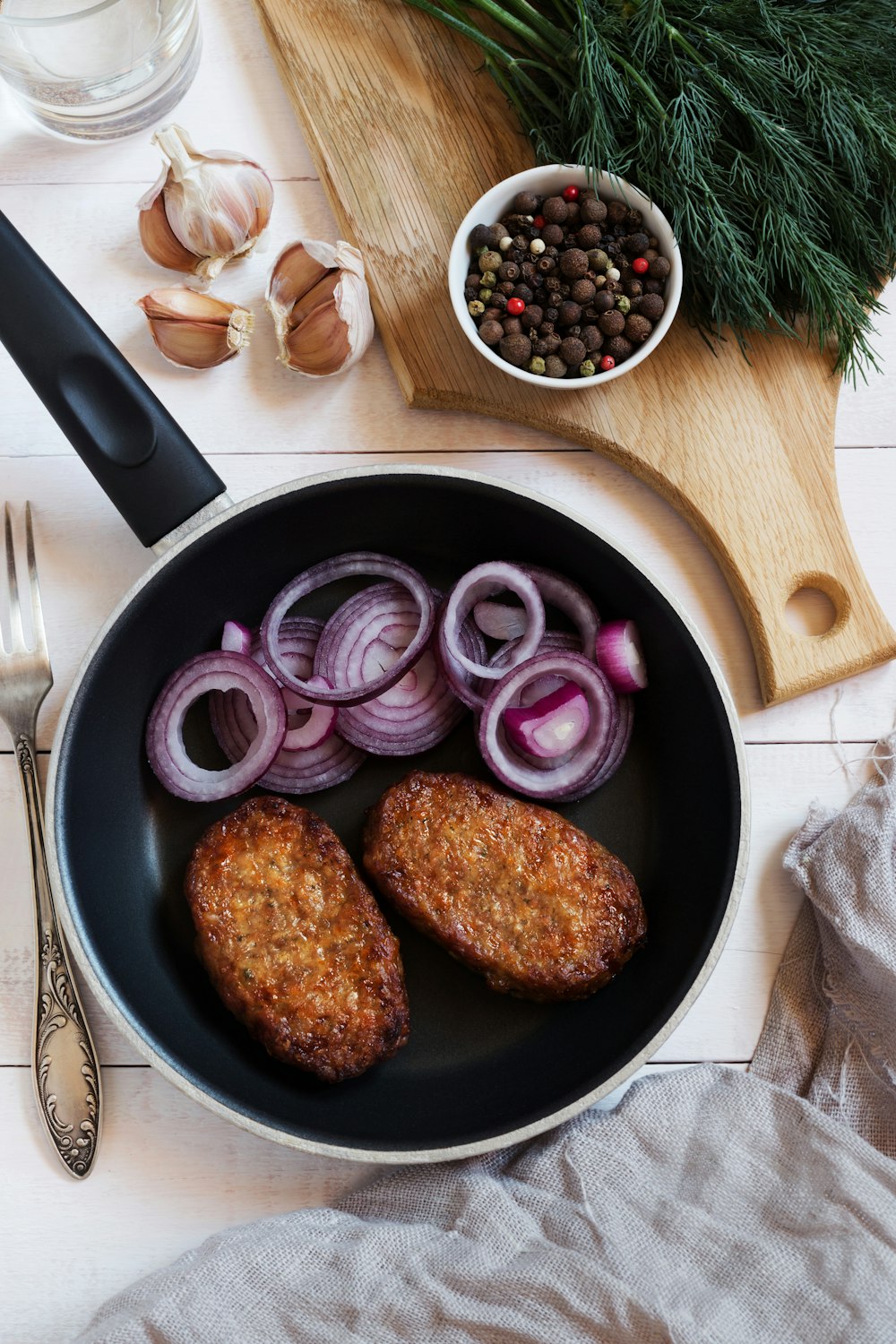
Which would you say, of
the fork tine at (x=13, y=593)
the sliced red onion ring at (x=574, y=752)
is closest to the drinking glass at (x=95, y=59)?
the fork tine at (x=13, y=593)

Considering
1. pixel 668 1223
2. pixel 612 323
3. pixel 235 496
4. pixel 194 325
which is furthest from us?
pixel 235 496

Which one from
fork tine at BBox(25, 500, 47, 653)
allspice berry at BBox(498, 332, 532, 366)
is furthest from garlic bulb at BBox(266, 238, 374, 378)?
fork tine at BBox(25, 500, 47, 653)

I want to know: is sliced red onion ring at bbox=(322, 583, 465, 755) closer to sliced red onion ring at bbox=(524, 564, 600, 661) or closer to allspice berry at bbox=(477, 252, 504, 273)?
sliced red onion ring at bbox=(524, 564, 600, 661)

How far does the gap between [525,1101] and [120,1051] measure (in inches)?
33.3

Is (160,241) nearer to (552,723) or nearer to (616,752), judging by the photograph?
(552,723)

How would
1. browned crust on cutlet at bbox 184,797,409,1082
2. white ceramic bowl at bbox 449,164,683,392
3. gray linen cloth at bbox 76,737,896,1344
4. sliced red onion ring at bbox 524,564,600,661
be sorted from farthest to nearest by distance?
1. sliced red onion ring at bbox 524,564,600,661
2. white ceramic bowl at bbox 449,164,683,392
3. browned crust on cutlet at bbox 184,797,409,1082
4. gray linen cloth at bbox 76,737,896,1344

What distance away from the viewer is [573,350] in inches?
82.1

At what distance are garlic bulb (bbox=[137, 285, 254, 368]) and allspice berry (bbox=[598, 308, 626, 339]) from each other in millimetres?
741

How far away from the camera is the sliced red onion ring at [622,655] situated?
6.98ft

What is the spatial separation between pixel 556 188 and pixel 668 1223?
2.07 m

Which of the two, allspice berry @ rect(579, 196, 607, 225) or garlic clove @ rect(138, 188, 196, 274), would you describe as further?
garlic clove @ rect(138, 188, 196, 274)

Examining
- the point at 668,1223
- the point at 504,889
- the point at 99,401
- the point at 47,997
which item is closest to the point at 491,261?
the point at 99,401

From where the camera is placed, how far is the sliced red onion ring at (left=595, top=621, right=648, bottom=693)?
2.13m

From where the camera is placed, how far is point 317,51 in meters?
2.28
